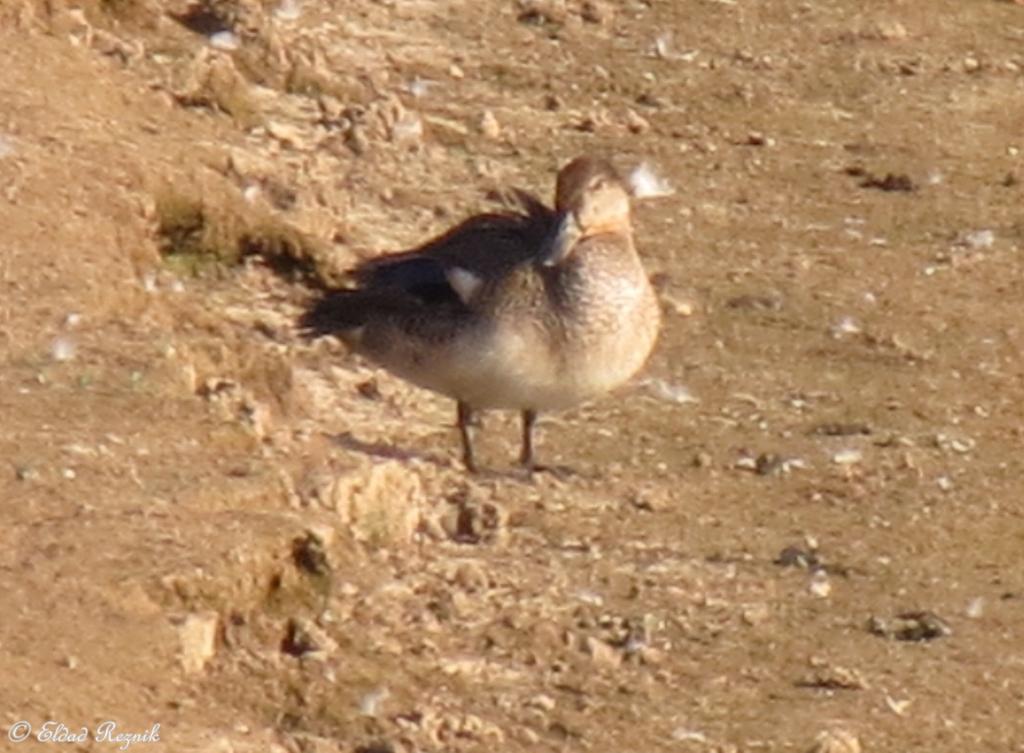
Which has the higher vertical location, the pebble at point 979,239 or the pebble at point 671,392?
the pebble at point 979,239

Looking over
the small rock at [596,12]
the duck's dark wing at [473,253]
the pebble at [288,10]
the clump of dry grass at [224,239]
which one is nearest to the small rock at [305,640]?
the duck's dark wing at [473,253]

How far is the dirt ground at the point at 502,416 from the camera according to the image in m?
7.23

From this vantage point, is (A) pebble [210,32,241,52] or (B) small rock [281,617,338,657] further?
(A) pebble [210,32,241,52]

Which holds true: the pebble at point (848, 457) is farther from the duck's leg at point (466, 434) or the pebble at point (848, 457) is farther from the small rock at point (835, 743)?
the small rock at point (835, 743)

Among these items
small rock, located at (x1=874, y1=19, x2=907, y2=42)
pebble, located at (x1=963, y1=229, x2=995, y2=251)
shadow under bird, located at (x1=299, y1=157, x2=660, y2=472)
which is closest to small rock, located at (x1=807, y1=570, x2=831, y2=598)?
shadow under bird, located at (x1=299, y1=157, x2=660, y2=472)

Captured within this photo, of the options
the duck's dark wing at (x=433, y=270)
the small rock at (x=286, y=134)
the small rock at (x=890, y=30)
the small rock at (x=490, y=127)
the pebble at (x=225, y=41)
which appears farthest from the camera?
the small rock at (x=890, y=30)

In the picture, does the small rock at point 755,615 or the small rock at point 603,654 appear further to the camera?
the small rock at point 755,615

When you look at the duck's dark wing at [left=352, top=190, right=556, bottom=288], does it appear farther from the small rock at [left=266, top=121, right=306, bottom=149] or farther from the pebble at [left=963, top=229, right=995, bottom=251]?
the pebble at [left=963, top=229, right=995, bottom=251]

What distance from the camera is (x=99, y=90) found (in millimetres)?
10539

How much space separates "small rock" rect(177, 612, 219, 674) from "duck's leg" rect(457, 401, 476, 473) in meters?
1.89

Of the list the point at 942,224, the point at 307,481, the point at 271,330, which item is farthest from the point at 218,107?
the point at 307,481

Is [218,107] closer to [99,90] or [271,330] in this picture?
[99,90]

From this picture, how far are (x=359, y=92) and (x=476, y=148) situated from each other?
0.48 metres

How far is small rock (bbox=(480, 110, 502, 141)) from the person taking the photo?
12086mm
